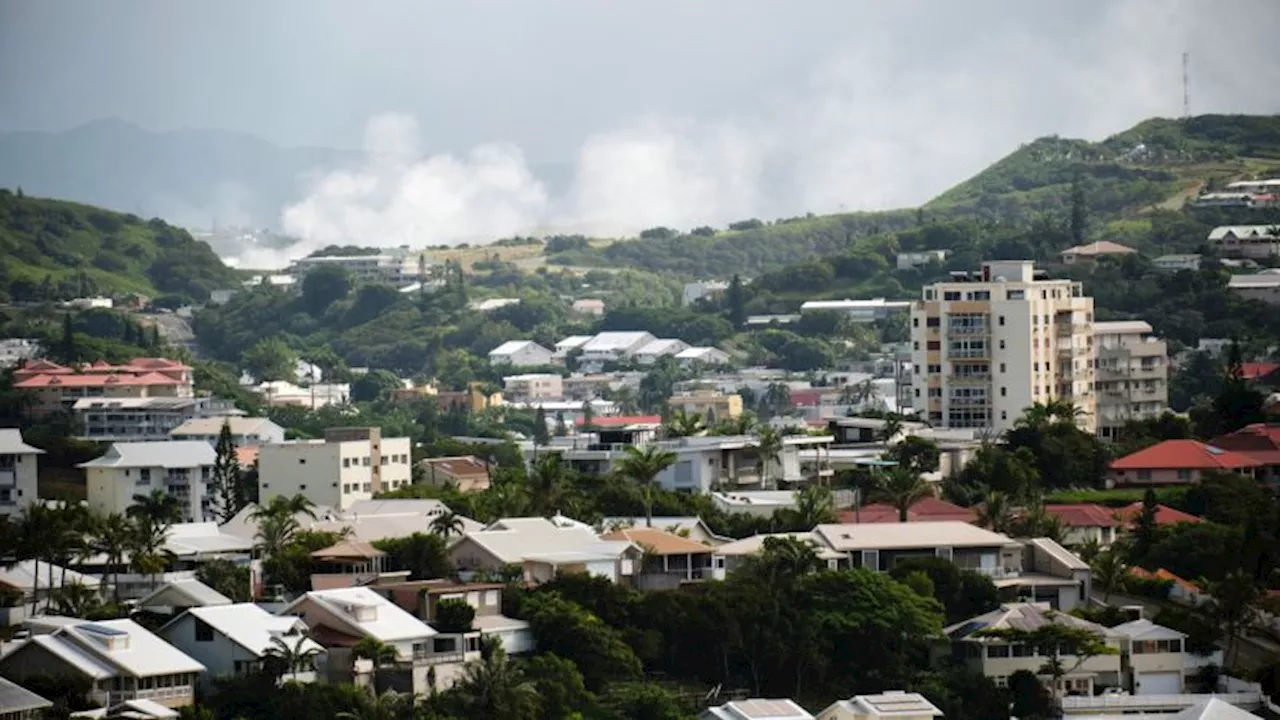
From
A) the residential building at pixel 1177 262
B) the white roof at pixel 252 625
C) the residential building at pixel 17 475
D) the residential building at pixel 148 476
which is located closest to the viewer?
the white roof at pixel 252 625

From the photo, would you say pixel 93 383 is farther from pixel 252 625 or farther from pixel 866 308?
pixel 252 625

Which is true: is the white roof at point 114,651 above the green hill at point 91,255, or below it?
below

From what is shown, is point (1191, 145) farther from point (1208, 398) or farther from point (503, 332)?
point (1208, 398)

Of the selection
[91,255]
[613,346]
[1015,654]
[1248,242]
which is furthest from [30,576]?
[91,255]

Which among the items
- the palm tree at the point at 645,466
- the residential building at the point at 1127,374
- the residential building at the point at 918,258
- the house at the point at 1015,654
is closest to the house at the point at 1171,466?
the palm tree at the point at 645,466

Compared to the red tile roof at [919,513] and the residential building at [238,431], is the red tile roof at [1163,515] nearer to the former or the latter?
the red tile roof at [919,513]

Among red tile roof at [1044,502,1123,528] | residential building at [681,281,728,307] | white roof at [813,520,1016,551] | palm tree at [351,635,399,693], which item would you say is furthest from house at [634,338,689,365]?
palm tree at [351,635,399,693]

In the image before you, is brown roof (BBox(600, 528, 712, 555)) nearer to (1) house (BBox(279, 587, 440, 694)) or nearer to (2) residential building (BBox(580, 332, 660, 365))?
(1) house (BBox(279, 587, 440, 694))
